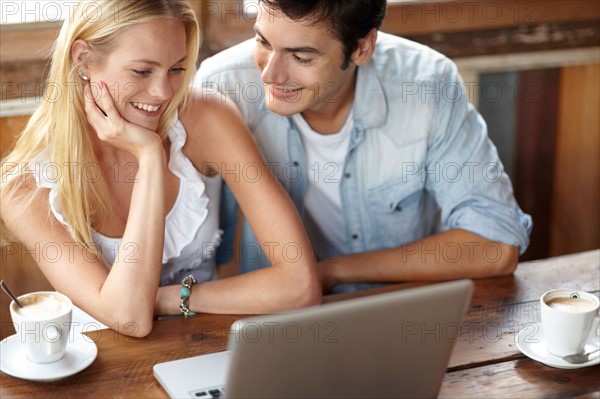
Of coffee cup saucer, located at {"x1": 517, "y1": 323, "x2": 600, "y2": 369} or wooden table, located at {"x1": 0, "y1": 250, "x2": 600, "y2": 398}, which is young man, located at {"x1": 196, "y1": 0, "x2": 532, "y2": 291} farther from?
coffee cup saucer, located at {"x1": 517, "y1": 323, "x2": 600, "y2": 369}

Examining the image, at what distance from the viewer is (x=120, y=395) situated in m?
1.32

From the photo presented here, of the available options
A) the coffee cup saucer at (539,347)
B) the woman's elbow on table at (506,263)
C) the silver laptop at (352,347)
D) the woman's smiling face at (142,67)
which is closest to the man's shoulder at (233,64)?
the woman's smiling face at (142,67)

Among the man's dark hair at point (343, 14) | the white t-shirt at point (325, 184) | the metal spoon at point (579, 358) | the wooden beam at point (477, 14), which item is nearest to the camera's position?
the metal spoon at point (579, 358)

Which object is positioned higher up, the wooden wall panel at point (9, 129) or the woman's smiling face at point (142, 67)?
the woman's smiling face at point (142, 67)

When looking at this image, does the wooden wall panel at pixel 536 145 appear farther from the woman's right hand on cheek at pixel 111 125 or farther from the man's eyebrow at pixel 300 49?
the woman's right hand on cheek at pixel 111 125

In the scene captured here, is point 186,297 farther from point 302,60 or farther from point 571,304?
point 571,304

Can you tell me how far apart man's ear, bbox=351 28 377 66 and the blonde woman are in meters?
0.32

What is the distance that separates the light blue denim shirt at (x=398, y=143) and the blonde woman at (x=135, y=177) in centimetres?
20

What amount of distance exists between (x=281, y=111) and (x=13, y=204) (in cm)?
57

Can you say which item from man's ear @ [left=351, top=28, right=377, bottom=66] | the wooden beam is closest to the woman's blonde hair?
man's ear @ [left=351, top=28, right=377, bottom=66]

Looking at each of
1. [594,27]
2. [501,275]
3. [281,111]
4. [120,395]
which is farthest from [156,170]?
[594,27]

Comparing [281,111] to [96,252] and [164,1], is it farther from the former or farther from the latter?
[96,252]

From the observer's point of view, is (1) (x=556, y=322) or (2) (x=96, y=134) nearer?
(1) (x=556, y=322)

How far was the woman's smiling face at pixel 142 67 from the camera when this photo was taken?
1.64 m
